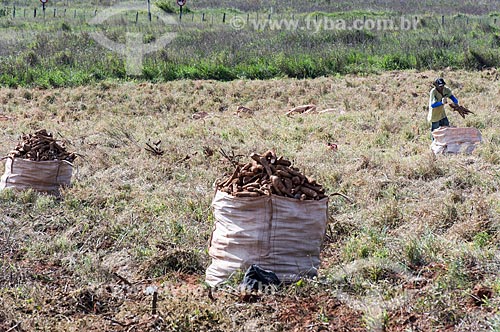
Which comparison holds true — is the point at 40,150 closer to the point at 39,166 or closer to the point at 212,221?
the point at 39,166

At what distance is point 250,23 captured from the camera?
27469mm

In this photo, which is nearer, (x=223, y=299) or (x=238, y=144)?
(x=223, y=299)

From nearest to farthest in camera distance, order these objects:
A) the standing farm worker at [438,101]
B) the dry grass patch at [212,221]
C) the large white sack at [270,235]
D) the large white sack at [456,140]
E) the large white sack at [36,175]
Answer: the dry grass patch at [212,221]
the large white sack at [270,235]
the large white sack at [36,175]
the large white sack at [456,140]
the standing farm worker at [438,101]

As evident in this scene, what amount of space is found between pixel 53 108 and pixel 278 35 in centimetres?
1031

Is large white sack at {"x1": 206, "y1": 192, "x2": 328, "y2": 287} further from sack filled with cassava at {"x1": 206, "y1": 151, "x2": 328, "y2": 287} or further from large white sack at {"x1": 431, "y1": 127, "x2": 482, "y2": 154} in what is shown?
large white sack at {"x1": 431, "y1": 127, "x2": 482, "y2": 154}

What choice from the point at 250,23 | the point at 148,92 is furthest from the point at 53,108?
the point at 250,23

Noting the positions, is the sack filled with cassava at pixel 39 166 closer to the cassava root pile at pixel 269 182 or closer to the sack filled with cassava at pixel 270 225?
the cassava root pile at pixel 269 182

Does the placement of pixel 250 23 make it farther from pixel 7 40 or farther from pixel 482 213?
pixel 482 213

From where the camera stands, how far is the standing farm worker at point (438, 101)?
31.7 feet

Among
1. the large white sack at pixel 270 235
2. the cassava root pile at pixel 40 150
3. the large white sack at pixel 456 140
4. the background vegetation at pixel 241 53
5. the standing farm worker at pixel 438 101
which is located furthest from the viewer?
the background vegetation at pixel 241 53

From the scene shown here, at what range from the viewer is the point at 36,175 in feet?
24.1

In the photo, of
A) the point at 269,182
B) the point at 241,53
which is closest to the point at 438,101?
the point at 269,182

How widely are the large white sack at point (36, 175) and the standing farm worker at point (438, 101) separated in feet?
17.2

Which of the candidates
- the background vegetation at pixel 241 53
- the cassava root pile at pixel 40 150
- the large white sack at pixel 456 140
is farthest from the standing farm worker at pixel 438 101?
the background vegetation at pixel 241 53
